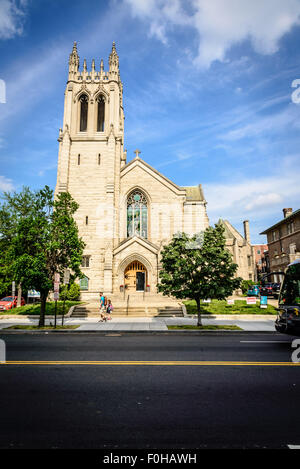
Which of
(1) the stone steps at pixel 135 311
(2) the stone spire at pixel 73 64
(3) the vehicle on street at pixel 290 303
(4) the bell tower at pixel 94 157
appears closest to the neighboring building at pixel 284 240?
(1) the stone steps at pixel 135 311

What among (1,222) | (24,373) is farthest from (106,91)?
(24,373)

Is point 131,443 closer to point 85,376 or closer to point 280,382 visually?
point 85,376

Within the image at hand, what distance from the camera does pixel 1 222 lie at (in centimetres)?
2572

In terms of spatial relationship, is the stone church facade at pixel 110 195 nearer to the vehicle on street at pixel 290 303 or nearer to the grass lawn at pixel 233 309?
the grass lawn at pixel 233 309

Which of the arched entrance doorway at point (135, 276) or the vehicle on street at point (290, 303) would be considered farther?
the arched entrance doorway at point (135, 276)

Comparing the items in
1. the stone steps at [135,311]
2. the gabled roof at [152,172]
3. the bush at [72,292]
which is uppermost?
the gabled roof at [152,172]

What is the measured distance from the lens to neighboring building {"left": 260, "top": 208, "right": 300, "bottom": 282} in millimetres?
33250

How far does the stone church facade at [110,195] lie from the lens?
94.4 ft

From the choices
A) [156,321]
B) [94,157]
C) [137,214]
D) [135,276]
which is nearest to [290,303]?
[156,321]

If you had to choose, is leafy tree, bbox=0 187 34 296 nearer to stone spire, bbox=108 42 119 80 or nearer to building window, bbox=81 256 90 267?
building window, bbox=81 256 90 267

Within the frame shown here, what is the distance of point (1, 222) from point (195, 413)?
26.3 m

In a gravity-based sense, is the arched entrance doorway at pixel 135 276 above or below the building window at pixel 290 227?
below

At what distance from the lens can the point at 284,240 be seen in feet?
122

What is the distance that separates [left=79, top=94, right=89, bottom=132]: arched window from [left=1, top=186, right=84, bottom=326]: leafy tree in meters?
20.5
